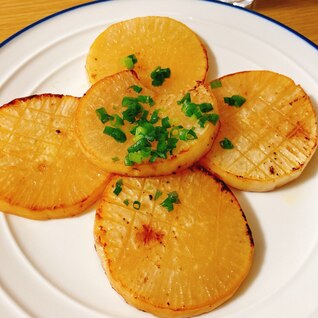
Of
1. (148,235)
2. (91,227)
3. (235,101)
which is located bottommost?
(91,227)

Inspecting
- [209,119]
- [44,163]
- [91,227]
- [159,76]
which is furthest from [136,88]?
[91,227]

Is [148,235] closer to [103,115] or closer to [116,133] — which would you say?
[116,133]

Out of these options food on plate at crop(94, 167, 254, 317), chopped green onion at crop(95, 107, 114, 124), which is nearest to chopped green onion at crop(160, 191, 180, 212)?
food on plate at crop(94, 167, 254, 317)

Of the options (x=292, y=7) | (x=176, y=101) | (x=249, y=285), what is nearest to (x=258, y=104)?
(x=176, y=101)

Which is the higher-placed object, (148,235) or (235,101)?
(235,101)

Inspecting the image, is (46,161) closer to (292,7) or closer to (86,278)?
(86,278)

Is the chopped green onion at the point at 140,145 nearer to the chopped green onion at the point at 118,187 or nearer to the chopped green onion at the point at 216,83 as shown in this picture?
the chopped green onion at the point at 118,187
